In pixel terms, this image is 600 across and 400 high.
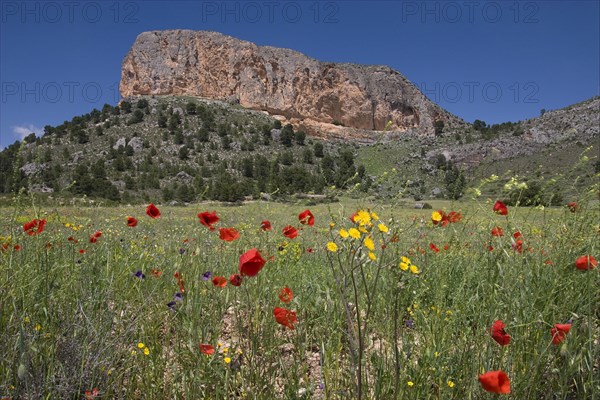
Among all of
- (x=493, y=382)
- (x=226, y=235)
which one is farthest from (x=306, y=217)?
(x=493, y=382)

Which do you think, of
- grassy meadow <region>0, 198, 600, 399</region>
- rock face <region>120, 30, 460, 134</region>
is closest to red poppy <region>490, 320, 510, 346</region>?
grassy meadow <region>0, 198, 600, 399</region>

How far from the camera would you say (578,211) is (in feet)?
8.30

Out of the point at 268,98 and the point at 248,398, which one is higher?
the point at 268,98

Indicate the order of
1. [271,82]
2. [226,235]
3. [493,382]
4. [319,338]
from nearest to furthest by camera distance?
[493,382]
[226,235]
[319,338]
[271,82]

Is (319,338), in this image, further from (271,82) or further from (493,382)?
(271,82)

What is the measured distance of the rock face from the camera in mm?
101250

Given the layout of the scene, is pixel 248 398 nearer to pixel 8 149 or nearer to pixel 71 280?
pixel 71 280

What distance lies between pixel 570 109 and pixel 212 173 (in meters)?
59.5

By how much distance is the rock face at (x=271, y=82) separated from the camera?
101250 millimetres

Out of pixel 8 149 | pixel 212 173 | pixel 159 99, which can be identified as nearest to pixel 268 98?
pixel 159 99

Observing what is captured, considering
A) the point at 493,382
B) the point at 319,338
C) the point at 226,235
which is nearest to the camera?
the point at 493,382

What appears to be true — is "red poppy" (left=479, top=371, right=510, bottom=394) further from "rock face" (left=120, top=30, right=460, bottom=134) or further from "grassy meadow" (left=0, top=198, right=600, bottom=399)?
"rock face" (left=120, top=30, right=460, bottom=134)

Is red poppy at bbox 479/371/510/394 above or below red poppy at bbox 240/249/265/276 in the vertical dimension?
below

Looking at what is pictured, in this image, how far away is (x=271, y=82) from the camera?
106m
